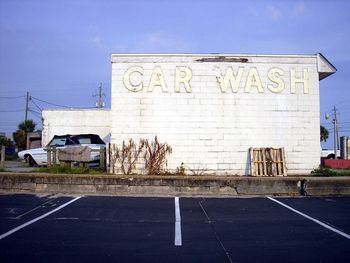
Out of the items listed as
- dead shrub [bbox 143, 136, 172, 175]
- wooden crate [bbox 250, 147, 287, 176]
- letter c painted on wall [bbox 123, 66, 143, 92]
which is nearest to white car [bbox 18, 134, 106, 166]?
dead shrub [bbox 143, 136, 172, 175]

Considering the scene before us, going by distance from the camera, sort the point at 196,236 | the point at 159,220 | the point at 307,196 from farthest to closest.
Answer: the point at 307,196
the point at 159,220
the point at 196,236

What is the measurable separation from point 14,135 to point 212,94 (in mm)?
42179

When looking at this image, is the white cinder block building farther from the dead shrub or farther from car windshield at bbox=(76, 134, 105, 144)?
car windshield at bbox=(76, 134, 105, 144)

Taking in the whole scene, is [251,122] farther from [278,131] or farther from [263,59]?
[263,59]

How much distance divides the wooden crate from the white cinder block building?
0.80 feet

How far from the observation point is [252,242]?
264 inches

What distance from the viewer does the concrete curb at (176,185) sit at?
42.1 ft

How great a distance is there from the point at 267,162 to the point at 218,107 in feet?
9.34

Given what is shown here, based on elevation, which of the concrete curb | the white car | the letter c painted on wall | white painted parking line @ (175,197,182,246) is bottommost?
white painted parking line @ (175,197,182,246)

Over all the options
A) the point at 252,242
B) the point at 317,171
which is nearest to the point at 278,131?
the point at 317,171

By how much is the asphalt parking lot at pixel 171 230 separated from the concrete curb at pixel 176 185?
1.06 m

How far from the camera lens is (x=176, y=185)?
1285cm

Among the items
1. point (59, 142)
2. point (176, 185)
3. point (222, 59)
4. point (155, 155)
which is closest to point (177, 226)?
point (176, 185)

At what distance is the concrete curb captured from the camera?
12.8m
